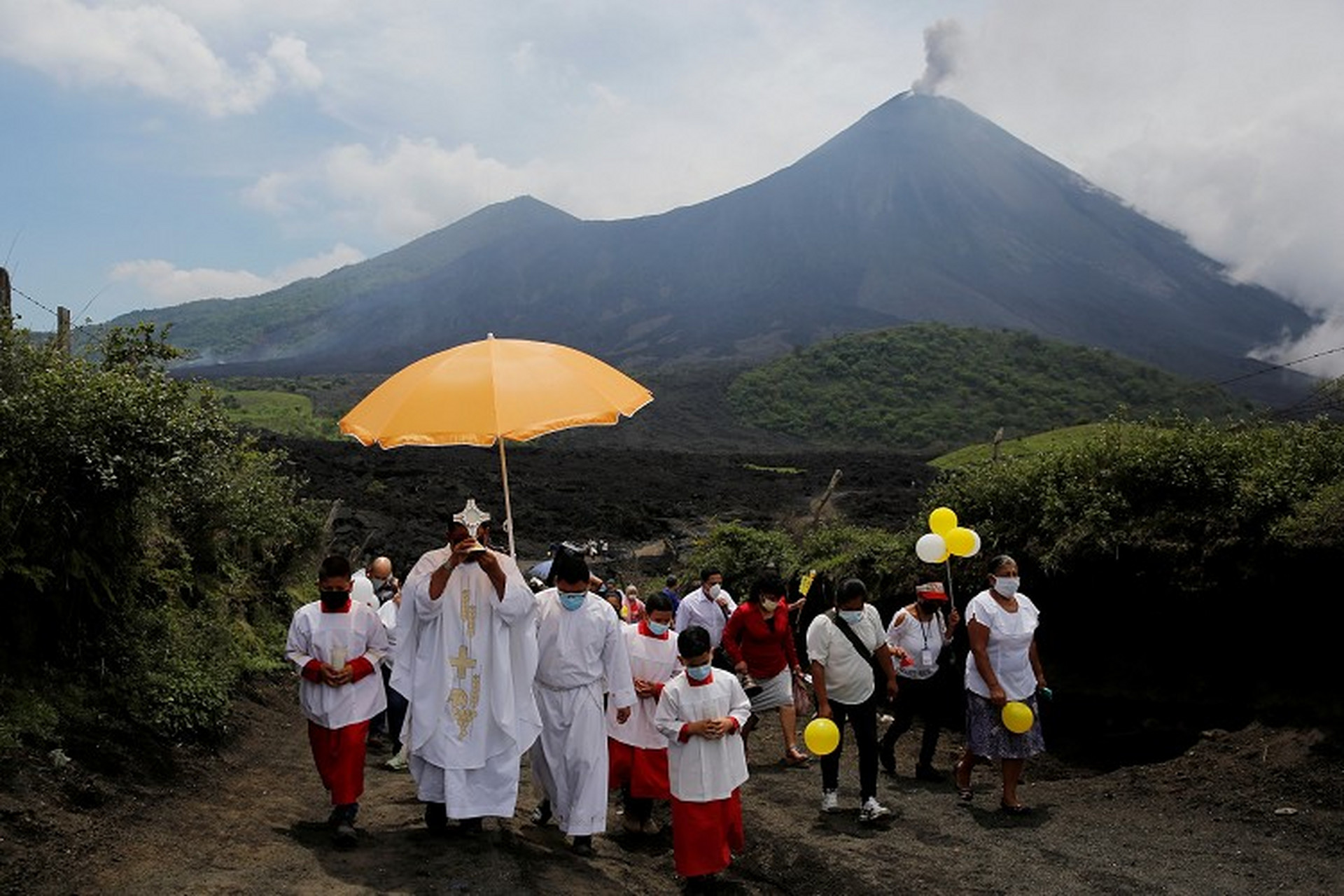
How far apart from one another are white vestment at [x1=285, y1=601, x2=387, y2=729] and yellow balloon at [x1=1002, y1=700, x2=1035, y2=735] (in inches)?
161

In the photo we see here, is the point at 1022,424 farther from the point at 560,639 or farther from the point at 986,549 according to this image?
the point at 560,639

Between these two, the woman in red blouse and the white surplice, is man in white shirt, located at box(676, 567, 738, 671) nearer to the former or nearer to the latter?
the woman in red blouse

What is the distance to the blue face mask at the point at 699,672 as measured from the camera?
21.0ft

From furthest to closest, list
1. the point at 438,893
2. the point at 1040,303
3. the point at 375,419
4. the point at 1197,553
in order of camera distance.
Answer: the point at 1040,303, the point at 1197,553, the point at 375,419, the point at 438,893

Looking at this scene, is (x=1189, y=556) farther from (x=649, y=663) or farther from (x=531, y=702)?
(x=531, y=702)

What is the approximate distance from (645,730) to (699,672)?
1197 mm

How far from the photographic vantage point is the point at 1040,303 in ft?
452

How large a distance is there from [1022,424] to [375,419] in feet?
235

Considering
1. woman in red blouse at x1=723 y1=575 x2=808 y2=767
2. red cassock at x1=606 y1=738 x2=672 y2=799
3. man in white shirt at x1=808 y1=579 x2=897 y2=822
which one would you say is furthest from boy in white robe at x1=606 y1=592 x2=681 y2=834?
woman in red blouse at x1=723 y1=575 x2=808 y2=767

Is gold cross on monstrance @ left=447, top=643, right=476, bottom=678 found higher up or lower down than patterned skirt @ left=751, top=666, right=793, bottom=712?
higher up

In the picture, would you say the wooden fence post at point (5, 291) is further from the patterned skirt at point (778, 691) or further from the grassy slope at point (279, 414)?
the grassy slope at point (279, 414)

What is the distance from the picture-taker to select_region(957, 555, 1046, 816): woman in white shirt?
26.0 ft

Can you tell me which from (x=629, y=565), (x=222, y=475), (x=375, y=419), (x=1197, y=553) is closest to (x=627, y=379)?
(x=375, y=419)

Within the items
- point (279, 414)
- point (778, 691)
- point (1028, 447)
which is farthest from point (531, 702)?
point (279, 414)
